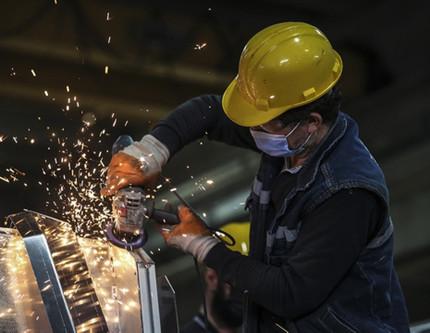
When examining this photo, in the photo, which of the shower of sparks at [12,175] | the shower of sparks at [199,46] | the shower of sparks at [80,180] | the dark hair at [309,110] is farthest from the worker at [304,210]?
the shower of sparks at [199,46]

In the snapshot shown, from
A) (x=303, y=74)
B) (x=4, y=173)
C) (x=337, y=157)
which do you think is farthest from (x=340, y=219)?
(x=4, y=173)

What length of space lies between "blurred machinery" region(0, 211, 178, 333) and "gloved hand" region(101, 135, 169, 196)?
19 centimetres

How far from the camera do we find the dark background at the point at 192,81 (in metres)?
3.71

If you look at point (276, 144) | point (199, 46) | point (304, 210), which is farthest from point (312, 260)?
point (199, 46)

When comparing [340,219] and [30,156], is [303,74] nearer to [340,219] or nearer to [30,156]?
[340,219]

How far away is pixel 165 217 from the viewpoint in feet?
6.47

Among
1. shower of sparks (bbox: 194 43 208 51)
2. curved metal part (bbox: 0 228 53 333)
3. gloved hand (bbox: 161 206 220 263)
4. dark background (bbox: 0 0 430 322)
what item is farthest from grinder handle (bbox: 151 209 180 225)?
shower of sparks (bbox: 194 43 208 51)

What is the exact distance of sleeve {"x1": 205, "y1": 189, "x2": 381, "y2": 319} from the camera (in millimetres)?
1704

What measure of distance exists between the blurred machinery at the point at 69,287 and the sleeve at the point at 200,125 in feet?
1.38

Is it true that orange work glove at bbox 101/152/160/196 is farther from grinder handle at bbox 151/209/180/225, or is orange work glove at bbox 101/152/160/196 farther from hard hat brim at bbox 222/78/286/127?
hard hat brim at bbox 222/78/286/127

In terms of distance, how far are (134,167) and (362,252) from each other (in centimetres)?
61

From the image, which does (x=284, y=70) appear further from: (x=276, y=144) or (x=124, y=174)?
(x=124, y=174)

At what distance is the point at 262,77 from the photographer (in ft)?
5.98

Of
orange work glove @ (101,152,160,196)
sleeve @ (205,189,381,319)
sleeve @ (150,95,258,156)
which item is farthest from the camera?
sleeve @ (150,95,258,156)
